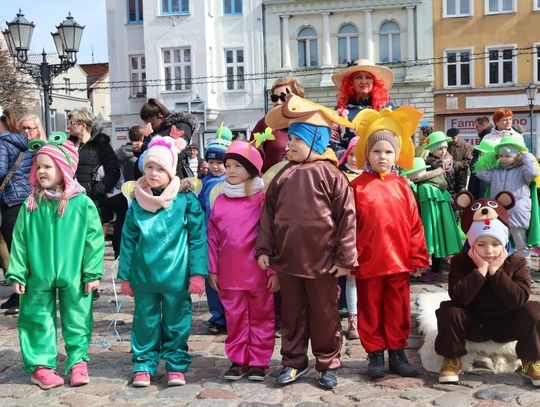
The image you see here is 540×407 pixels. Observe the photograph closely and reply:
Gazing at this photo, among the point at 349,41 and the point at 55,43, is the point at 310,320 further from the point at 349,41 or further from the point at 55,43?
the point at 349,41

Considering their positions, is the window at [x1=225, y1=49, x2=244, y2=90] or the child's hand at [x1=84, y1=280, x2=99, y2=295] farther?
the window at [x1=225, y1=49, x2=244, y2=90]

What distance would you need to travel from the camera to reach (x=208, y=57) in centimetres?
2925

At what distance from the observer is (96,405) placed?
390cm

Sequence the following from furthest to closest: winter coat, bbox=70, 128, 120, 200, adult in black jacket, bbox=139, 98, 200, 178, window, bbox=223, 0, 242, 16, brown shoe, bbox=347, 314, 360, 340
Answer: window, bbox=223, 0, 242, 16 → winter coat, bbox=70, 128, 120, 200 → adult in black jacket, bbox=139, 98, 200, 178 → brown shoe, bbox=347, 314, 360, 340

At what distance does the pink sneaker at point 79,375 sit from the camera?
425 centimetres

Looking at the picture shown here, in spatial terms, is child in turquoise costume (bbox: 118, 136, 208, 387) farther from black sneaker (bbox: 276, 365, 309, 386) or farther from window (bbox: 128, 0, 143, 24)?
window (bbox: 128, 0, 143, 24)

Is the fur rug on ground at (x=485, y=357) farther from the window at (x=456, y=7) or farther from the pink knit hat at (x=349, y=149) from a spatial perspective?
the window at (x=456, y=7)

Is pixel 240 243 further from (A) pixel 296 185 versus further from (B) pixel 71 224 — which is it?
(B) pixel 71 224

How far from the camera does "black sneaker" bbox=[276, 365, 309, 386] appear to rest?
413 centimetres

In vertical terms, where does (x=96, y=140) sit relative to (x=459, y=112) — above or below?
below

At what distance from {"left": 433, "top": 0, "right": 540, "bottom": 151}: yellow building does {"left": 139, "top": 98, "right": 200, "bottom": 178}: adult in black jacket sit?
78.8ft

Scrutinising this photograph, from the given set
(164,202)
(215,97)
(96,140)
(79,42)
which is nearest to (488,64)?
(215,97)

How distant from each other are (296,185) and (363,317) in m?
0.96

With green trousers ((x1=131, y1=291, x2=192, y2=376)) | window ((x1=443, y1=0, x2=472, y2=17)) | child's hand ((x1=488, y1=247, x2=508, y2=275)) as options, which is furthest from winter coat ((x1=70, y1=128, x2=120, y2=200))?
window ((x1=443, y1=0, x2=472, y2=17))
